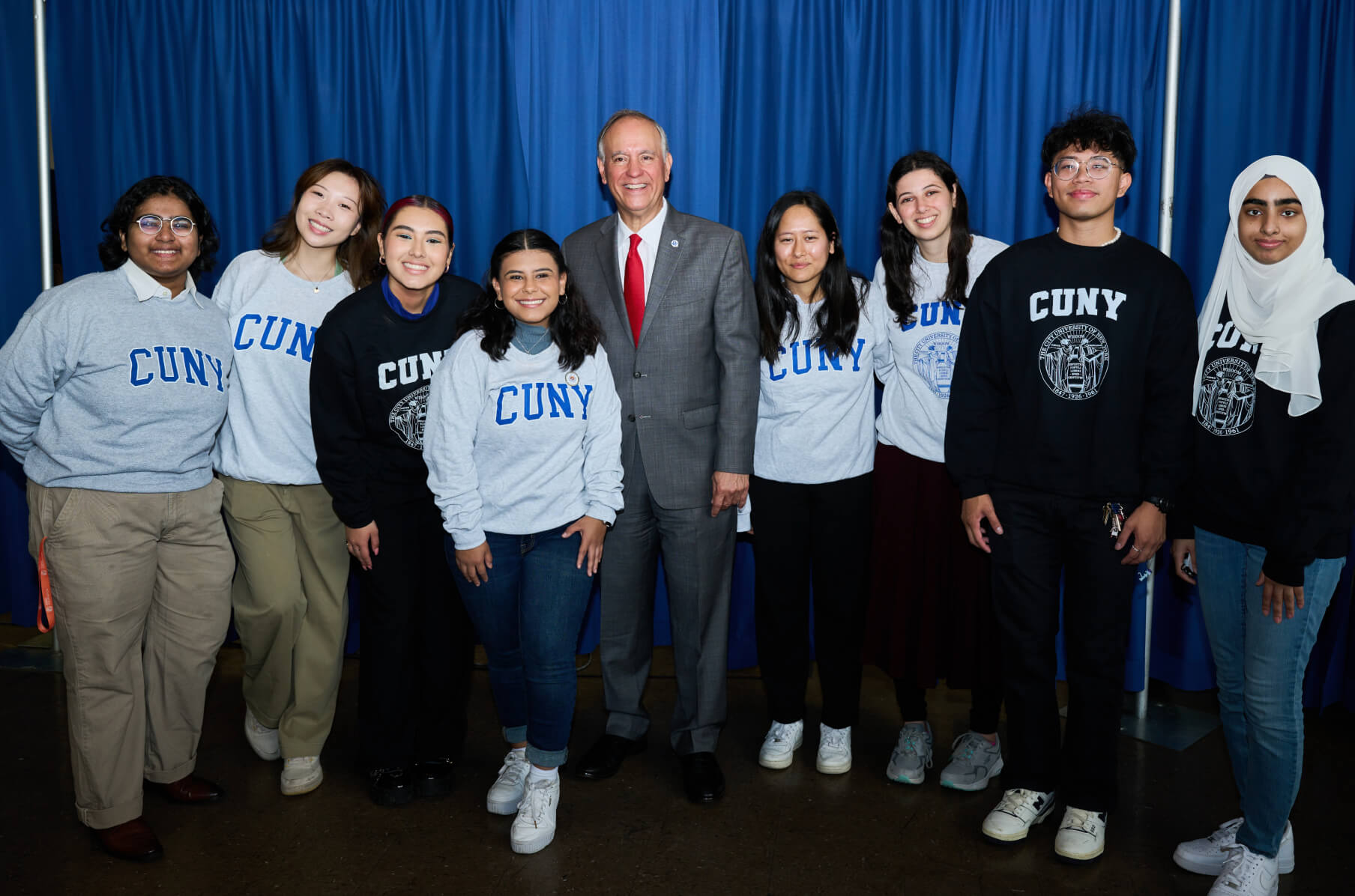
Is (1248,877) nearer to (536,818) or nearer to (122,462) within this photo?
(536,818)

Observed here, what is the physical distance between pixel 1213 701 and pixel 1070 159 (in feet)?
6.96

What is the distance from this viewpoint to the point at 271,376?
2479 mm

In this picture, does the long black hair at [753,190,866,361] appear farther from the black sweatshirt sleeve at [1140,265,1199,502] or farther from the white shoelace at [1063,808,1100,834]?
the white shoelace at [1063,808,1100,834]

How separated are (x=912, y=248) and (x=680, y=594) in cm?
117

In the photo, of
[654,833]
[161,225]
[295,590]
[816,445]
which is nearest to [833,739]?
[654,833]

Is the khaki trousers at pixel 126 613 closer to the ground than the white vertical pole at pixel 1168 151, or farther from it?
closer to the ground

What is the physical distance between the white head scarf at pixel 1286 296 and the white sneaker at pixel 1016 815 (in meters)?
1.04

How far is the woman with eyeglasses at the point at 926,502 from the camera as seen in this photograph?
8.17 feet

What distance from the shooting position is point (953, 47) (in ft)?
10.6

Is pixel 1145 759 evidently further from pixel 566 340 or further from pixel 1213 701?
pixel 566 340

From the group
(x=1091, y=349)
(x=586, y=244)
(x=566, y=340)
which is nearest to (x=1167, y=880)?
(x=1091, y=349)

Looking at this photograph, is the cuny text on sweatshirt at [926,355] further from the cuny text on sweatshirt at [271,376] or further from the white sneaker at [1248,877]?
the cuny text on sweatshirt at [271,376]

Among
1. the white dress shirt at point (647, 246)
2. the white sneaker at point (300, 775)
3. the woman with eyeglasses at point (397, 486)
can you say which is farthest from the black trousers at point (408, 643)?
the white dress shirt at point (647, 246)

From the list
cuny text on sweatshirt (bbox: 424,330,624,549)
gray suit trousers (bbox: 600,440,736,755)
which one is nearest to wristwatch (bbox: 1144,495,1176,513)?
gray suit trousers (bbox: 600,440,736,755)
